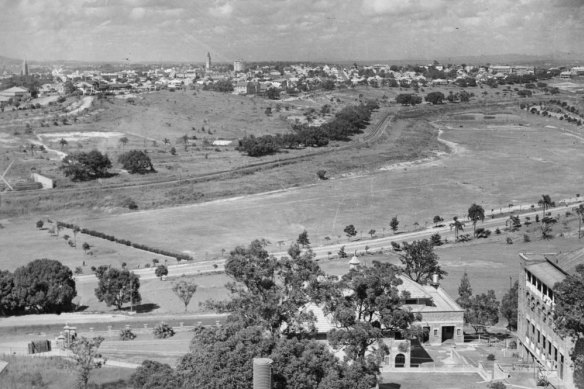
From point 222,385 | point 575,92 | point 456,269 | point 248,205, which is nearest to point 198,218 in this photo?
point 248,205

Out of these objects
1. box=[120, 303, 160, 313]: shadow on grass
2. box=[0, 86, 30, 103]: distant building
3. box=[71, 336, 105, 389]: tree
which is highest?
box=[0, 86, 30, 103]: distant building

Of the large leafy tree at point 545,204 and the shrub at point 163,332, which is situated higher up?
the shrub at point 163,332

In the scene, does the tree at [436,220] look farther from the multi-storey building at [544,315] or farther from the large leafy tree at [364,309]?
the large leafy tree at [364,309]

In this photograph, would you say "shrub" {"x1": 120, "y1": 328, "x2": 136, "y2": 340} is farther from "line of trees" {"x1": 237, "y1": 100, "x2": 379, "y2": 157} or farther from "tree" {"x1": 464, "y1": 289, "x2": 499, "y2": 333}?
"line of trees" {"x1": 237, "y1": 100, "x2": 379, "y2": 157}

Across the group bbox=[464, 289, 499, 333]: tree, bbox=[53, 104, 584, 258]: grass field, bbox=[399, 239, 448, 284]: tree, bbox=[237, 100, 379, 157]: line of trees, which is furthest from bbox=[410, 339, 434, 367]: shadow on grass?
bbox=[237, 100, 379, 157]: line of trees

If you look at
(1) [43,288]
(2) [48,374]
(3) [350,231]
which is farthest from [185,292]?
(3) [350,231]

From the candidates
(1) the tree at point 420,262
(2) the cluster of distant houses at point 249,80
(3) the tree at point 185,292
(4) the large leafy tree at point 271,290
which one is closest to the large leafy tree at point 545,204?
(1) the tree at point 420,262
